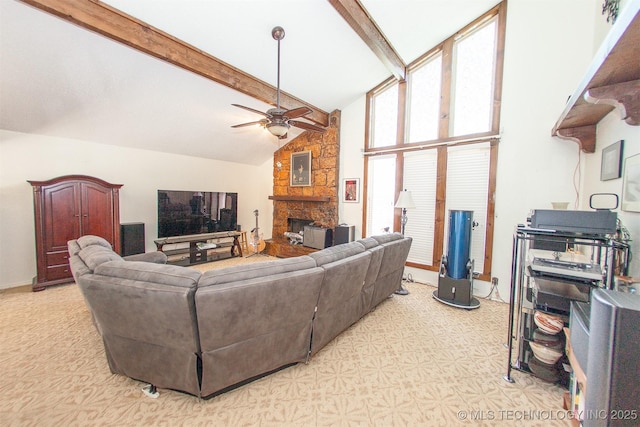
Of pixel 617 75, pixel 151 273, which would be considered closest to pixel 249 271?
pixel 151 273

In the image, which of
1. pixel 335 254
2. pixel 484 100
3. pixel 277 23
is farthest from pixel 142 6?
pixel 484 100

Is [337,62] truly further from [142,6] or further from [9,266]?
[9,266]

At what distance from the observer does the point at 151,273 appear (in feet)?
4.67

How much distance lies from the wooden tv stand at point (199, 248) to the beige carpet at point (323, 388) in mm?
2031

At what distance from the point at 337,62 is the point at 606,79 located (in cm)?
296

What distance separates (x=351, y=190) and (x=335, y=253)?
2.85 metres

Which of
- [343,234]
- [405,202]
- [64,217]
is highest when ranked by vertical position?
[405,202]

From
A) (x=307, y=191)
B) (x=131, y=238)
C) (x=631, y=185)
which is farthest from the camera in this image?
(x=307, y=191)

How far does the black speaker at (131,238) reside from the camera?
3812mm

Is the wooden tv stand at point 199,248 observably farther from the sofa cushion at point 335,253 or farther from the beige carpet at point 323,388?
the sofa cushion at point 335,253

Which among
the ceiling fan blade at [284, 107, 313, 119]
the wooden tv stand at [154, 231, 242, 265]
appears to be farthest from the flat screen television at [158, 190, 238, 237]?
the ceiling fan blade at [284, 107, 313, 119]

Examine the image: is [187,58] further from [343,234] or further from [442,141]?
[442,141]

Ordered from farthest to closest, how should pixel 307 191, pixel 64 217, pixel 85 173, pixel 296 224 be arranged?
pixel 296 224, pixel 307 191, pixel 85 173, pixel 64 217

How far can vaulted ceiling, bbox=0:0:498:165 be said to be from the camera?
228 centimetres
